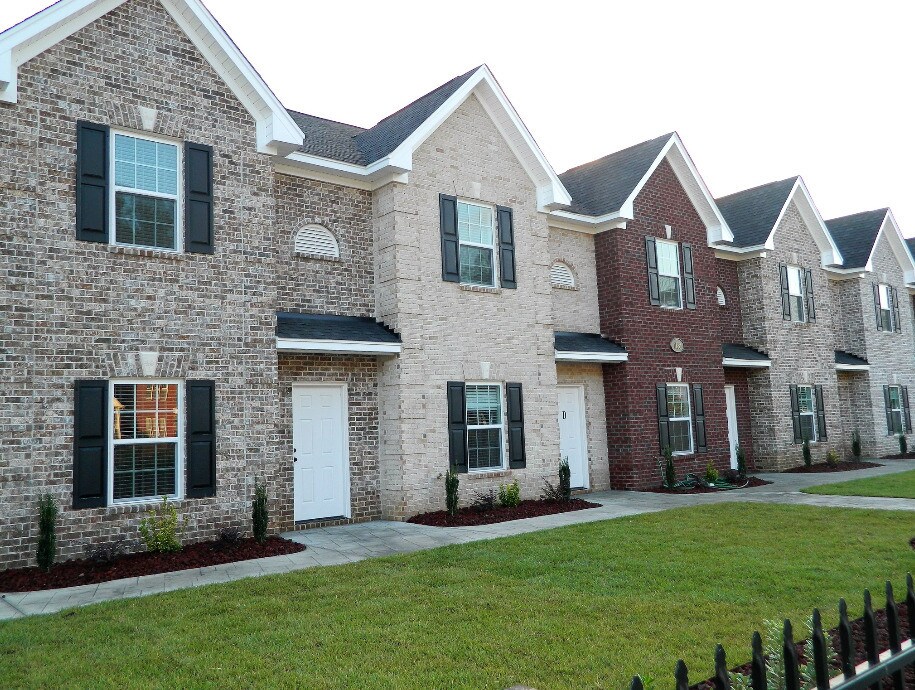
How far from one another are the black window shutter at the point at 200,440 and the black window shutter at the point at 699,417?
39.4 ft

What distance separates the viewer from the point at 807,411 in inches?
861

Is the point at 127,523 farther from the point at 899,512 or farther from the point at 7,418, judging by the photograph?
the point at 899,512

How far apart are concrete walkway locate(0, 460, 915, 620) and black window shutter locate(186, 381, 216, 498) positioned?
157 centimetres

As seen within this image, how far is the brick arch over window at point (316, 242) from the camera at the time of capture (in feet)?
42.4

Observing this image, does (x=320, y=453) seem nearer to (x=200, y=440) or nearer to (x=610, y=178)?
(x=200, y=440)

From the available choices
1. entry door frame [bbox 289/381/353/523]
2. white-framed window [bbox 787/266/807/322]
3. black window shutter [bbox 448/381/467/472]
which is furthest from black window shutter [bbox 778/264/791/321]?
entry door frame [bbox 289/381/353/523]

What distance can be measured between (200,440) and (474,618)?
5.87 metres

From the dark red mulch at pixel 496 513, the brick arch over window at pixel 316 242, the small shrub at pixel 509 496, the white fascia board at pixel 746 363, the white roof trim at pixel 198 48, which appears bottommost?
the dark red mulch at pixel 496 513

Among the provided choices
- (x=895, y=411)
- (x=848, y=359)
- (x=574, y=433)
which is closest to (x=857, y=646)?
(x=574, y=433)

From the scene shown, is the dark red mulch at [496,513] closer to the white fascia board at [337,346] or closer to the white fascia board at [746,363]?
the white fascia board at [337,346]

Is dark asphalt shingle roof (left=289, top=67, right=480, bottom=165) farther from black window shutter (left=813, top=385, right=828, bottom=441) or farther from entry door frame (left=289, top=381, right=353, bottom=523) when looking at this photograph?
black window shutter (left=813, top=385, right=828, bottom=441)

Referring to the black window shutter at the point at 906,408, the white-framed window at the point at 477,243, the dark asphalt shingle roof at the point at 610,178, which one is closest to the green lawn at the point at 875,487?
the dark asphalt shingle roof at the point at 610,178

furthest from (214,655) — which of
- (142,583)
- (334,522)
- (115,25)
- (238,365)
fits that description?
(115,25)

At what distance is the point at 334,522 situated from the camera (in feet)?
41.7
